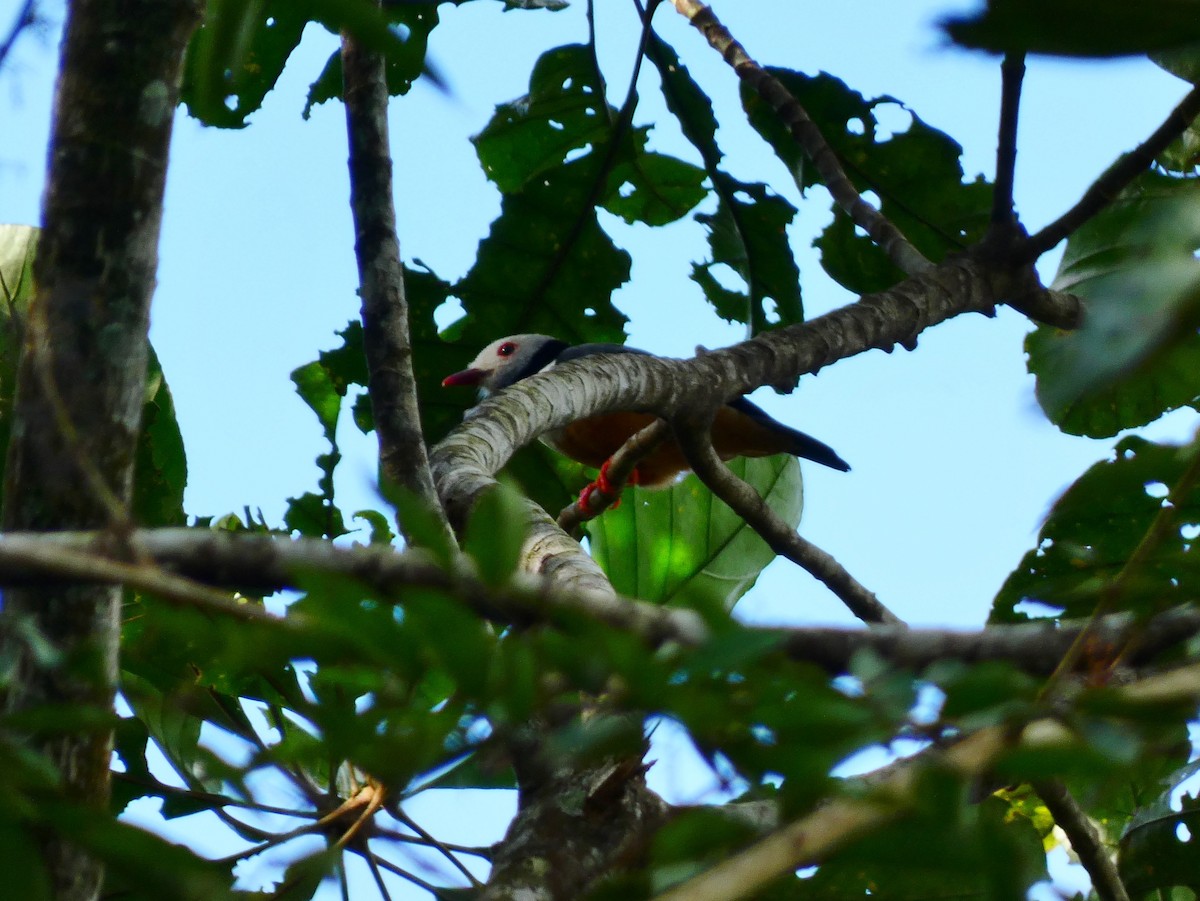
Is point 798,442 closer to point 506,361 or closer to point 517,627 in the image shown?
point 506,361

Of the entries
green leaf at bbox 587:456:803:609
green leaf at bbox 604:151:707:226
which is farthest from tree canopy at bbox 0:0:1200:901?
green leaf at bbox 604:151:707:226

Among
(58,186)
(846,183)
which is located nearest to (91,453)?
(58,186)

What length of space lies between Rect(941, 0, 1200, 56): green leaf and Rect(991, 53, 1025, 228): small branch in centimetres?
293

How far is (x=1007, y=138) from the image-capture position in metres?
3.70

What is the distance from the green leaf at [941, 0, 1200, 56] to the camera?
2.41 feet

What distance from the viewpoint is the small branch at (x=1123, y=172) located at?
11.2ft

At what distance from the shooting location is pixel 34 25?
1.55 metres

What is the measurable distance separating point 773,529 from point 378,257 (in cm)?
141

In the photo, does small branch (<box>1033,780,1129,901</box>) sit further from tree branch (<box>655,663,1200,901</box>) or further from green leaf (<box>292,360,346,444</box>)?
green leaf (<box>292,360,346,444</box>)

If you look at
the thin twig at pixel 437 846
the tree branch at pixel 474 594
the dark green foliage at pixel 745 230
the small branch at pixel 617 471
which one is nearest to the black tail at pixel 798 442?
the dark green foliage at pixel 745 230

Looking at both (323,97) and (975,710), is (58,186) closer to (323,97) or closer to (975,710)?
(975,710)

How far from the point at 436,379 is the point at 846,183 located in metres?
1.87

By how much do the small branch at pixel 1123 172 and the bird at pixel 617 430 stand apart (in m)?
1.79

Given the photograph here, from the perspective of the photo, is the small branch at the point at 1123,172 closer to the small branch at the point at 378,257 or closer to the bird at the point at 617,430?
the bird at the point at 617,430
